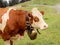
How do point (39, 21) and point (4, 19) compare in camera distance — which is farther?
point (4, 19)

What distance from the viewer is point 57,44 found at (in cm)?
755

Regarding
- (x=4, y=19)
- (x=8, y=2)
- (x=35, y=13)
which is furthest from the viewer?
(x=8, y=2)

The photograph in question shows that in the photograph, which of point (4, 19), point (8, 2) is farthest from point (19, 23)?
point (8, 2)

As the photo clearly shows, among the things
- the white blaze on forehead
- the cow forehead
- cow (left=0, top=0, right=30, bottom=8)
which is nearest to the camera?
the cow forehead

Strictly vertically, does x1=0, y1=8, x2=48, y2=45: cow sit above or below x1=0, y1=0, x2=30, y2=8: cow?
above

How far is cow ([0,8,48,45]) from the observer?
222 inches

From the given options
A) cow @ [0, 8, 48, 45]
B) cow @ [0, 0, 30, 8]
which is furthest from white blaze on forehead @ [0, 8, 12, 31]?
cow @ [0, 0, 30, 8]

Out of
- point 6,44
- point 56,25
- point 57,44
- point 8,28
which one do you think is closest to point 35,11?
point 8,28

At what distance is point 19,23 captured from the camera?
5699mm

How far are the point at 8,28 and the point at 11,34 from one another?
17 centimetres

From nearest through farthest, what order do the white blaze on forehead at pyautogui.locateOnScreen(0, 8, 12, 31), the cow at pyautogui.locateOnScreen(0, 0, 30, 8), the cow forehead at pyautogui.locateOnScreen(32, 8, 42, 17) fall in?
the cow forehead at pyautogui.locateOnScreen(32, 8, 42, 17)
the white blaze on forehead at pyautogui.locateOnScreen(0, 8, 12, 31)
the cow at pyautogui.locateOnScreen(0, 0, 30, 8)

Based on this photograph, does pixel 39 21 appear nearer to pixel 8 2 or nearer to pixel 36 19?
pixel 36 19

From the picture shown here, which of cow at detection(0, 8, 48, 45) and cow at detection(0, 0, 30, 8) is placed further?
cow at detection(0, 0, 30, 8)

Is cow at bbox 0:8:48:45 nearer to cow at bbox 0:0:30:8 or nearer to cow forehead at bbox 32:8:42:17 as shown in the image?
cow forehead at bbox 32:8:42:17
